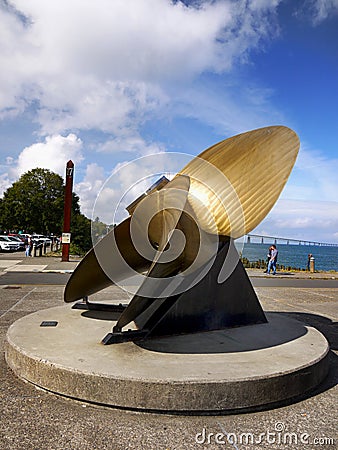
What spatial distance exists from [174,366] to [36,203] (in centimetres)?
4737

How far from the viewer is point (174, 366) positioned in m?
4.64

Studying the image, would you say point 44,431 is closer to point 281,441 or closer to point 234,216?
point 281,441

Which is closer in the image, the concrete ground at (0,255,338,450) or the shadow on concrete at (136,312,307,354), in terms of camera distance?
the concrete ground at (0,255,338,450)

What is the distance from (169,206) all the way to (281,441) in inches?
131

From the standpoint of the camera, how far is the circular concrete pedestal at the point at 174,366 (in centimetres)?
414

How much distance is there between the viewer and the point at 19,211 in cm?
4925

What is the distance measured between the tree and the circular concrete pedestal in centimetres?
4461

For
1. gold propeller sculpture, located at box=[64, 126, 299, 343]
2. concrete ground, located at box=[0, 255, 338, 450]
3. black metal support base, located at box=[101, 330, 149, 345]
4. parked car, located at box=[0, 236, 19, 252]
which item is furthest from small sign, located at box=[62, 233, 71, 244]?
concrete ground, located at box=[0, 255, 338, 450]

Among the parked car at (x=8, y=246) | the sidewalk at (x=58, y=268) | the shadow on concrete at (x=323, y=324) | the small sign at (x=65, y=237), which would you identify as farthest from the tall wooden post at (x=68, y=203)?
the shadow on concrete at (x=323, y=324)

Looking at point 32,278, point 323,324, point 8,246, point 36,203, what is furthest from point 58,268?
point 36,203

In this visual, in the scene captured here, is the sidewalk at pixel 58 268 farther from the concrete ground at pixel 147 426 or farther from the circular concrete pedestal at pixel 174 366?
the concrete ground at pixel 147 426

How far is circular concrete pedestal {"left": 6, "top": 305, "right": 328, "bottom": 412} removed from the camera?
4.14 m

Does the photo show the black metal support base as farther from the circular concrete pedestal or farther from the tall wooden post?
the tall wooden post

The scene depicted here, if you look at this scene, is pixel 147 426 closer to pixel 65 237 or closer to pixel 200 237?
pixel 200 237
